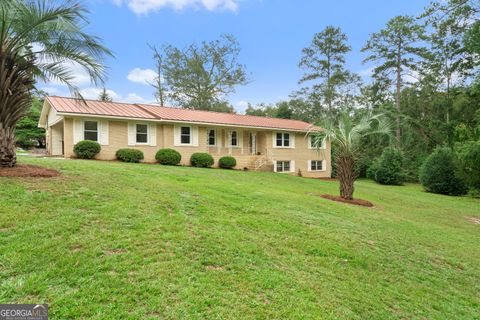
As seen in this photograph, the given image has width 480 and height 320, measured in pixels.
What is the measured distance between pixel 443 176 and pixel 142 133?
21300mm

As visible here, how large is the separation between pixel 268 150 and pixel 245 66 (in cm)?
1812

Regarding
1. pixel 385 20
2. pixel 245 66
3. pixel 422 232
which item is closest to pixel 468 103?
pixel 385 20

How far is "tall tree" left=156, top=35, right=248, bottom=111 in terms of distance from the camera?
109ft

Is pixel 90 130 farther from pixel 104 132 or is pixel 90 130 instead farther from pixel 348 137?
pixel 348 137

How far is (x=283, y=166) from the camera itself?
881 inches

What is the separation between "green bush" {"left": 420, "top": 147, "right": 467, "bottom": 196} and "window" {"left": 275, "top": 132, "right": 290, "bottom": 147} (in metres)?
10.7

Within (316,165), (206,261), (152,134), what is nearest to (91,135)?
(152,134)

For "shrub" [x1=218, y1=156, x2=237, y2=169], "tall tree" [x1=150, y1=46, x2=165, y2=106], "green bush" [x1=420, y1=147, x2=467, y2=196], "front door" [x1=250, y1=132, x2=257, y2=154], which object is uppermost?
"tall tree" [x1=150, y1=46, x2=165, y2=106]

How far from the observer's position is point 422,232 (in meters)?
7.29

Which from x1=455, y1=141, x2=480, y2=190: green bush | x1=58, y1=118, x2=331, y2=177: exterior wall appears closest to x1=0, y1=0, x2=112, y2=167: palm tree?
x1=58, y1=118, x2=331, y2=177: exterior wall

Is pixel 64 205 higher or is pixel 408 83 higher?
pixel 408 83

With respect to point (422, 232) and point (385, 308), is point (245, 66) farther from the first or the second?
point (385, 308)

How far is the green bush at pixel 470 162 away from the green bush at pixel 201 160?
14971 mm

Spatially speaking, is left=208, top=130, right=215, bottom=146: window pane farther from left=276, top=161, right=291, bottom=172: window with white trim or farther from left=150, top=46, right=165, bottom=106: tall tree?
left=150, top=46, right=165, bottom=106: tall tree
